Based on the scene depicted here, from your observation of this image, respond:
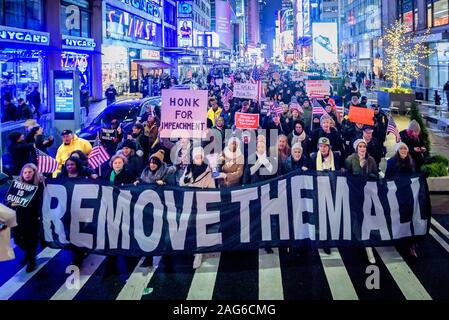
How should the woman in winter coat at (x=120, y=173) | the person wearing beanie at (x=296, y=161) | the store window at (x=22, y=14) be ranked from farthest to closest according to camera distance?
the store window at (x=22, y=14) → the person wearing beanie at (x=296, y=161) → the woman in winter coat at (x=120, y=173)

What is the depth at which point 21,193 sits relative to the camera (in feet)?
23.4

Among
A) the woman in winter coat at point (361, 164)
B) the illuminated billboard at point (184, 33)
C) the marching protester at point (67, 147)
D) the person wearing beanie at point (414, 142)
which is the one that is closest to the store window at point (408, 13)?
the illuminated billboard at point (184, 33)

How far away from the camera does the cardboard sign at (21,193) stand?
23.2ft

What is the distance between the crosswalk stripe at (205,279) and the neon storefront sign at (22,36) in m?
19.9

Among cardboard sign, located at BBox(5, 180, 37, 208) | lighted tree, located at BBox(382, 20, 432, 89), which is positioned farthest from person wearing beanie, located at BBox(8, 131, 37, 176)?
lighted tree, located at BBox(382, 20, 432, 89)

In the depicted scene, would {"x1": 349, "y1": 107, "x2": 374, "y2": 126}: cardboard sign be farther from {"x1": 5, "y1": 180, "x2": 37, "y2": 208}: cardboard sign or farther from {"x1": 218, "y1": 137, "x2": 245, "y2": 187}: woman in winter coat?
{"x1": 5, "y1": 180, "x2": 37, "y2": 208}: cardboard sign

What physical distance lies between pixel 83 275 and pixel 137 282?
0.93 metres

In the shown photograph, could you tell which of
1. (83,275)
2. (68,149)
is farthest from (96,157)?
(83,275)

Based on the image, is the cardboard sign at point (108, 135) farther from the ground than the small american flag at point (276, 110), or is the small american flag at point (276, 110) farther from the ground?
the small american flag at point (276, 110)

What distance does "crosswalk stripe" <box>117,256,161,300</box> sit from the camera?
20.8ft

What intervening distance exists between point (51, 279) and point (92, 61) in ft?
113

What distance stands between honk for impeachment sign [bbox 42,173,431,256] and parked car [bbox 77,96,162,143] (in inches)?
335

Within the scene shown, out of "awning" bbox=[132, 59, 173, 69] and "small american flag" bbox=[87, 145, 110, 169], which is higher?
"awning" bbox=[132, 59, 173, 69]

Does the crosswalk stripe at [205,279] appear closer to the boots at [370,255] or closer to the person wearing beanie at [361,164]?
the boots at [370,255]
